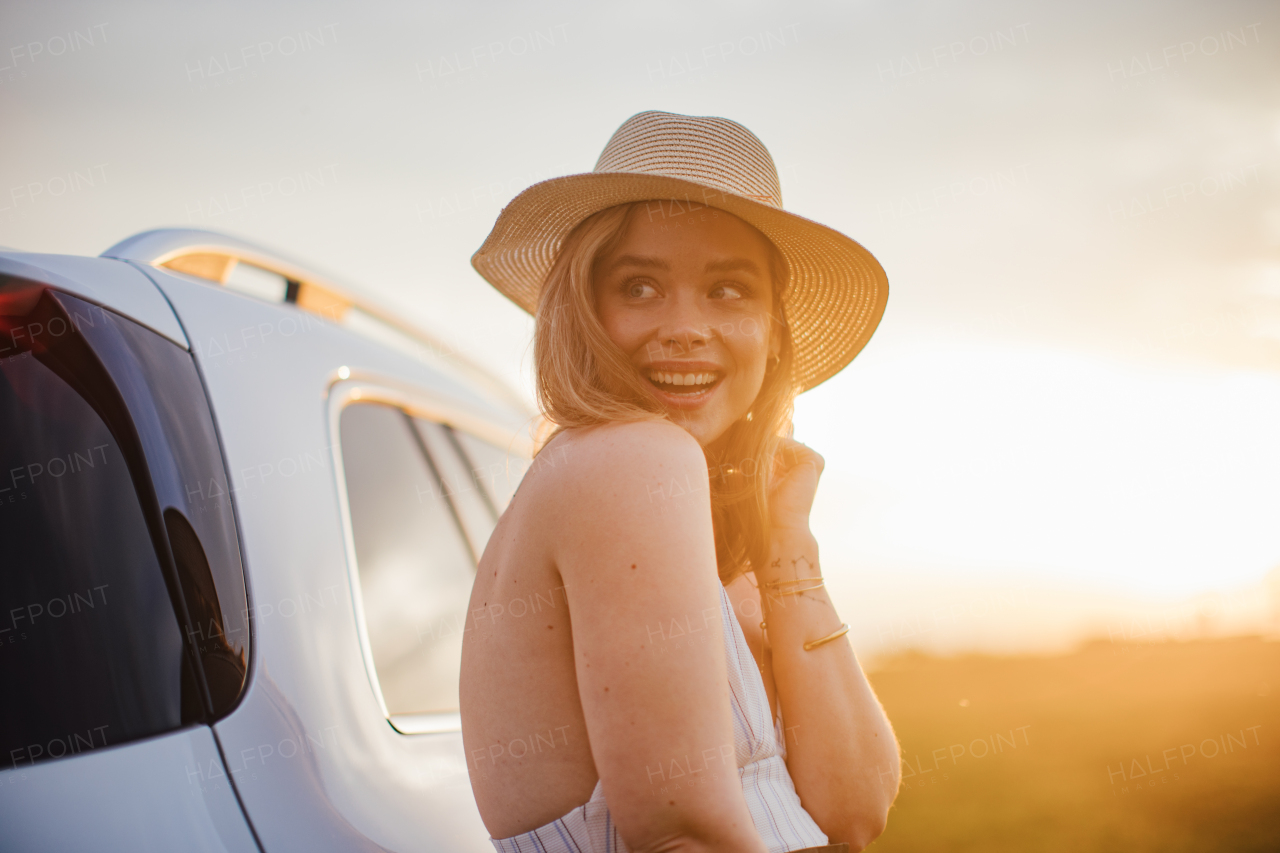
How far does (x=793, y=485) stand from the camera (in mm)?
→ 2021

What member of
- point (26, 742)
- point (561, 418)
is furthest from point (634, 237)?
point (26, 742)

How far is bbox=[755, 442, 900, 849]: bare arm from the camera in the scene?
1.57m

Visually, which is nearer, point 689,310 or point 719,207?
point 689,310

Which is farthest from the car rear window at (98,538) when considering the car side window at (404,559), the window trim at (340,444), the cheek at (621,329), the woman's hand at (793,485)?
the woman's hand at (793,485)

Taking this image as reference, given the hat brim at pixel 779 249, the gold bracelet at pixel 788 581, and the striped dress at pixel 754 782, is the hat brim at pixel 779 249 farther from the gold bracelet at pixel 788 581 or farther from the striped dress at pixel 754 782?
the striped dress at pixel 754 782

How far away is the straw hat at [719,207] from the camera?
Result: 1630 mm

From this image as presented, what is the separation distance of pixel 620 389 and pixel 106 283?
3.14ft

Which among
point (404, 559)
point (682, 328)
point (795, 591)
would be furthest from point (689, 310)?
point (404, 559)

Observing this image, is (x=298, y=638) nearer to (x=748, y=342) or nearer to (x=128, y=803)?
(x=128, y=803)

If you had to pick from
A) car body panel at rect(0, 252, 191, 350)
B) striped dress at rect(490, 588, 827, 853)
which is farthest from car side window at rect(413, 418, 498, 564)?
striped dress at rect(490, 588, 827, 853)

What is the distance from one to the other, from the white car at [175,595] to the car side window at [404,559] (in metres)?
0.25

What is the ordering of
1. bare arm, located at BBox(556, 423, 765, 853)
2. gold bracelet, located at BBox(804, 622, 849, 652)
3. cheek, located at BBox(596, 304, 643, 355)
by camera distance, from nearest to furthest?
bare arm, located at BBox(556, 423, 765, 853) → cheek, located at BBox(596, 304, 643, 355) → gold bracelet, located at BBox(804, 622, 849, 652)

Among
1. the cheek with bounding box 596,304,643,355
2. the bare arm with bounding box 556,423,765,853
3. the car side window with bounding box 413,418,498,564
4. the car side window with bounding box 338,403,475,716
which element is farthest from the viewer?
the car side window with bounding box 413,418,498,564

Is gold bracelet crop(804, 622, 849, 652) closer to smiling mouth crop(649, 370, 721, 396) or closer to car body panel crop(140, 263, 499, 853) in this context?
smiling mouth crop(649, 370, 721, 396)
